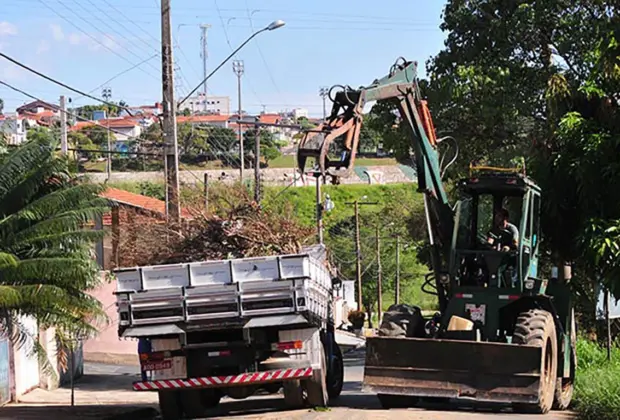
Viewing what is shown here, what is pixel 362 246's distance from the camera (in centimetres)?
7681

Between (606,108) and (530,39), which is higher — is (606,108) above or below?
below

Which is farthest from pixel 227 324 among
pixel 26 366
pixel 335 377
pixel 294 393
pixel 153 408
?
pixel 26 366

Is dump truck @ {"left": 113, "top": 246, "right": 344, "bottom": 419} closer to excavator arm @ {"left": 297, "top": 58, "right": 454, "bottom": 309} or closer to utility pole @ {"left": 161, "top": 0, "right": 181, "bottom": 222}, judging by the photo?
excavator arm @ {"left": 297, "top": 58, "right": 454, "bottom": 309}

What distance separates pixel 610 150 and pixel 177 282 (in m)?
7.66

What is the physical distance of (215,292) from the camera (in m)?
15.6

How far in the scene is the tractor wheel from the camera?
49.0ft

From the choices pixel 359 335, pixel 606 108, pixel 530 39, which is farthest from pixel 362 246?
Result: pixel 606 108

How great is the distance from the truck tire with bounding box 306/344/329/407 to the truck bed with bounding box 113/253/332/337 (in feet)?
3.84

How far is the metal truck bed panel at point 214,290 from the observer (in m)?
15.5

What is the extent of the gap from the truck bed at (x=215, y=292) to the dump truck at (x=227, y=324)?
0.01m

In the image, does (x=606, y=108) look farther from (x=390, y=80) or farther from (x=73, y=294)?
(x=73, y=294)

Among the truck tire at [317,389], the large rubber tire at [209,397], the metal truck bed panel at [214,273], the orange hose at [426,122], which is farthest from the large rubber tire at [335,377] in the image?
the orange hose at [426,122]

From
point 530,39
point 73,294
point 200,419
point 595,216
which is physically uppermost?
point 530,39

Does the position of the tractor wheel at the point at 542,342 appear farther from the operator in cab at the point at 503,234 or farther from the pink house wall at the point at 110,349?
the pink house wall at the point at 110,349
